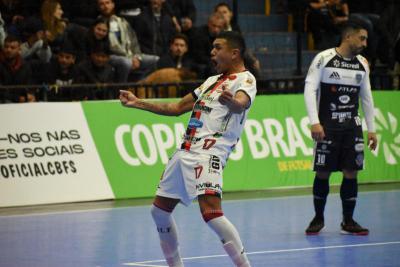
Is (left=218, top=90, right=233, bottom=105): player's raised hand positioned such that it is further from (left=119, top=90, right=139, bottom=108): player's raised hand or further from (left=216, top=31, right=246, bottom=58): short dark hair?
(left=119, top=90, right=139, bottom=108): player's raised hand

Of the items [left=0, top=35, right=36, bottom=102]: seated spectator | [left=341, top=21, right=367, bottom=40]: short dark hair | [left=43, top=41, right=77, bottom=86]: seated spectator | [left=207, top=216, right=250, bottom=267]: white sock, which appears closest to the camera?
[left=207, top=216, right=250, bottom=267]: white sock

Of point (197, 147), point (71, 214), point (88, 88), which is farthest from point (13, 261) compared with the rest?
point (88, 88)

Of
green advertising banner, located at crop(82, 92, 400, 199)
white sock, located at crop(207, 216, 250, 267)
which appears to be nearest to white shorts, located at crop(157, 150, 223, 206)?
white sock, located at crop(207, 216, 250, 267)

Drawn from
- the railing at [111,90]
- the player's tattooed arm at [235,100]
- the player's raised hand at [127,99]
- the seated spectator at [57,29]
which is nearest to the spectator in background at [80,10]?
the seated spectator at [57,29]

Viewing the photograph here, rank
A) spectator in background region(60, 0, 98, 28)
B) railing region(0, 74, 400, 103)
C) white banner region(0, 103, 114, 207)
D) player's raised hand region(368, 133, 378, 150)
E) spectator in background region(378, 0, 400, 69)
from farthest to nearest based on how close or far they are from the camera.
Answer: spectator in background region(378, 0, 400, 69) < spectator in background region(60, 0, 98, 28) < railing region(0, 74, 400, 103) < white banner region(0, 103, 114, 207) < player's raised hand region(368, 133, 378, 150)

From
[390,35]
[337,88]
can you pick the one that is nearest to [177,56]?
[390,35]

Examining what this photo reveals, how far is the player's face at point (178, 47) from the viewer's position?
63.0 ft

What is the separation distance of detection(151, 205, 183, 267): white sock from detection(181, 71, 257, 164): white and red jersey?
595 mm

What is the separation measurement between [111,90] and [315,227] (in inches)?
213

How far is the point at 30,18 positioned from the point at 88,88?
2.26 m

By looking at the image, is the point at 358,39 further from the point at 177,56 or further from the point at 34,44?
the point at 34,44

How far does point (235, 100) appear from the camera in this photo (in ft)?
29.0

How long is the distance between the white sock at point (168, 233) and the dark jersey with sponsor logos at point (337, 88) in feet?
13.1

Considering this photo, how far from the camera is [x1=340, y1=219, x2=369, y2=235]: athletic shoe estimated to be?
42.2 feet
